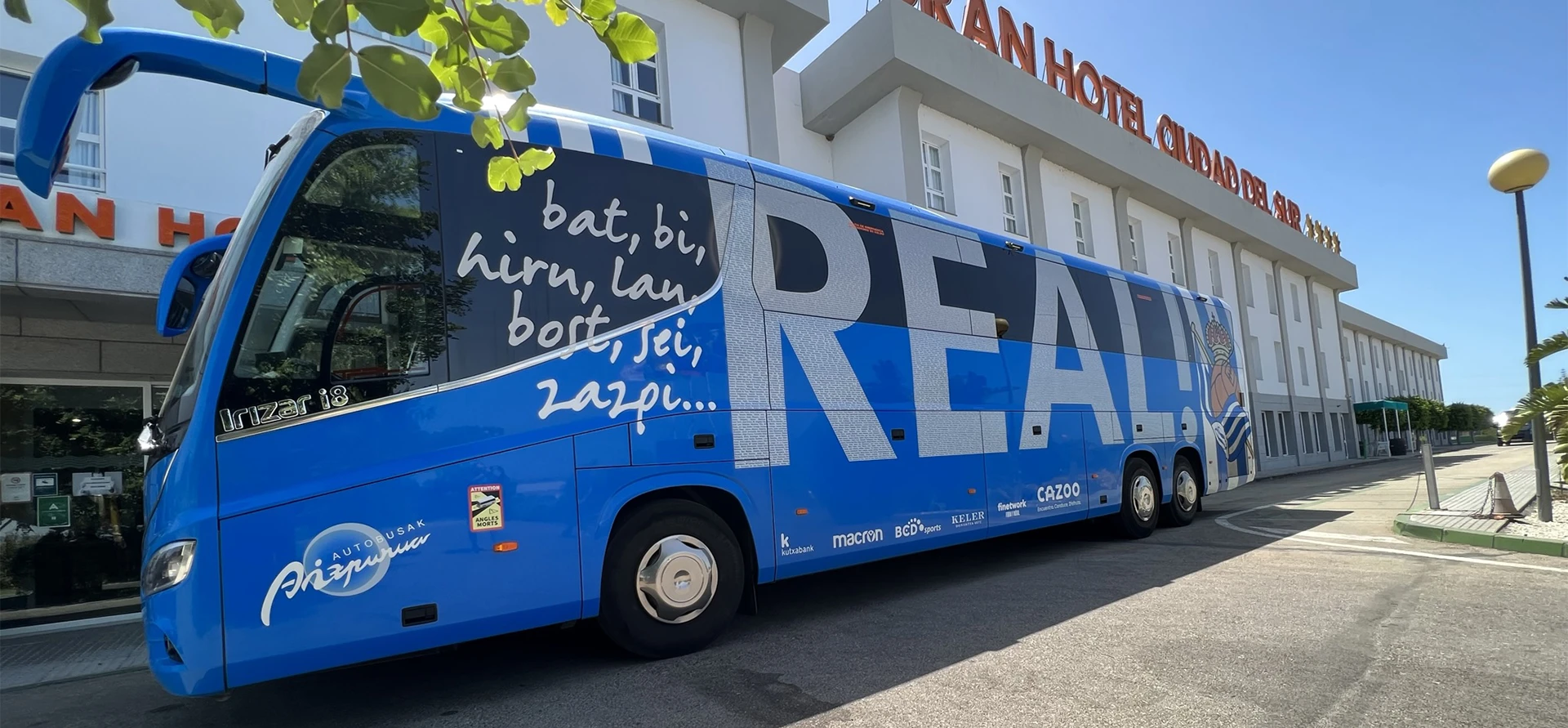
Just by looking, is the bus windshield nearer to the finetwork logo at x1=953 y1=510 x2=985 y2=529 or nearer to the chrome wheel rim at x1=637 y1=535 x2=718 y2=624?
the chrome wheel rim at x1=637 y1=535 x2=718 y2=624

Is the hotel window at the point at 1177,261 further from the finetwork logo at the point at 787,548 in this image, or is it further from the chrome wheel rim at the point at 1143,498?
the finetwork logo at the point at 787,548

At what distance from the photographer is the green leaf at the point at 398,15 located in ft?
7.02

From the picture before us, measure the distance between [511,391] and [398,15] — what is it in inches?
98.6

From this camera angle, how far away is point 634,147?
5230 millimetres

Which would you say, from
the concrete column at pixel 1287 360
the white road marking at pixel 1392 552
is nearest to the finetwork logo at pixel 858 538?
the white road marking at pixel 1392 552

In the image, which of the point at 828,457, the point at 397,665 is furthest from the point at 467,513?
the point at 828,457

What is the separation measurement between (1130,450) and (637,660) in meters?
6.83

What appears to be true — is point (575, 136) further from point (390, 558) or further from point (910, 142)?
point (910, 142)

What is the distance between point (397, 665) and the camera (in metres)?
5.38

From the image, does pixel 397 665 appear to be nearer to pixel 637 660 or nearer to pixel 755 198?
pixel 637 660

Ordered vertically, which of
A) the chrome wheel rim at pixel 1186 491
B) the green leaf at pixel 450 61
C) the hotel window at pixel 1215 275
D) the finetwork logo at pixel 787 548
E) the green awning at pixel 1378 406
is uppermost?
the hotel window at pixel 1215 275

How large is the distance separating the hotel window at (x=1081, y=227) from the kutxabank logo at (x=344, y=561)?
21103 mm

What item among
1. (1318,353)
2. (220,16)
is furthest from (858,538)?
(1318,353)

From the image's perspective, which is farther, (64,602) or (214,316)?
(64,602)
